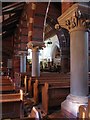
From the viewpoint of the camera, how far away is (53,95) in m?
4.05

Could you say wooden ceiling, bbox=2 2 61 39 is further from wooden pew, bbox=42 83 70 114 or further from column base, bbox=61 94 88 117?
column base, bbox=61 94 88 117

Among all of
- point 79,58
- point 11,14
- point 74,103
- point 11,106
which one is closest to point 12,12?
point 11,14

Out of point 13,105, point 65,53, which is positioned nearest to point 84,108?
point 13,105

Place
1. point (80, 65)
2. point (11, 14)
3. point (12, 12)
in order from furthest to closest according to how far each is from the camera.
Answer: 1. point (11, 14)
2. point (12, 12)
3. point (80, 65)

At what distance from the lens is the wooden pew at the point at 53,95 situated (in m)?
3.93

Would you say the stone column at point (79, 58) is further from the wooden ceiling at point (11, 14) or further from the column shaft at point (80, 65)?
the wooden ceiling at point (11, 14)

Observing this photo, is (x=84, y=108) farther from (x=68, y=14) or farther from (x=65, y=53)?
(x=65, y=53)

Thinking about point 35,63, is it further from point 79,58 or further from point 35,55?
point 79,58

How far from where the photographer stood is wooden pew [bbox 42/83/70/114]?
12.9 ft

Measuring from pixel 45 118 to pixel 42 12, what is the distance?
527 centimetres

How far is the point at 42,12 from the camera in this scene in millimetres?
7527

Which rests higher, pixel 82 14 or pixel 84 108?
pixel 82 14

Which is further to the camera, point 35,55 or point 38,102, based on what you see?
point 35,55

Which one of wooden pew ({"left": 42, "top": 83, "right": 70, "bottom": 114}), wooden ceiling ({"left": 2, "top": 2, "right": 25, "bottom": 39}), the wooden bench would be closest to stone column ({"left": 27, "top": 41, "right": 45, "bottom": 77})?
wooden ceiling ({"left": 2, "top": 2, "right": 25, "bottom": 39})
